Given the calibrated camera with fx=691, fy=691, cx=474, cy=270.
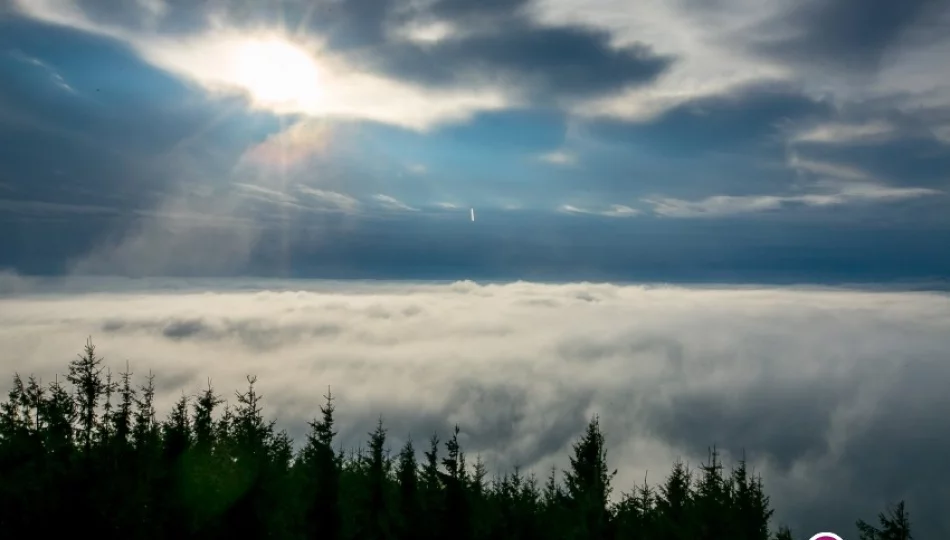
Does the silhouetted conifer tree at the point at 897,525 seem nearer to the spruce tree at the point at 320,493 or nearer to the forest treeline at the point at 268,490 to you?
the forest treeline at the point at 268,490

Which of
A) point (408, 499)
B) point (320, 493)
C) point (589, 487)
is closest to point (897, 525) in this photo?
point (589, 487)

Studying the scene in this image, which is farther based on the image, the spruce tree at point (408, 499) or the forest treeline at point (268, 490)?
the spruce tree at point (408, 499)

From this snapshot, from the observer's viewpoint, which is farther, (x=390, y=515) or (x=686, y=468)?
(x=686, y=468)

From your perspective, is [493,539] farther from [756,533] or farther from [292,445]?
[756,533]

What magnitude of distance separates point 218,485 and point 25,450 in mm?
19195

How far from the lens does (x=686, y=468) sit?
53.5m

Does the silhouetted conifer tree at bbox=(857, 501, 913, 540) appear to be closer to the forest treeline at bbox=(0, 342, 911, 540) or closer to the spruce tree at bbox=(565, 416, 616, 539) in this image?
the forest treeline at bbox=(0, 342, 911, 540)

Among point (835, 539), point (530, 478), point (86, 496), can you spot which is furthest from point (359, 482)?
point (835, 539)

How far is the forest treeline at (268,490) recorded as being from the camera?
3353 centimetres

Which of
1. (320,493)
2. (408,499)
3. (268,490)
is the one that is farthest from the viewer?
(408,499)

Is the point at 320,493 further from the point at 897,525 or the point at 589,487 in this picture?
the point at 897,525

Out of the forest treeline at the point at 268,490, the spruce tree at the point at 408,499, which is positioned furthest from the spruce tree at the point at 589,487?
the spruce tree at the point at 408,499

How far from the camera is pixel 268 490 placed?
109 feet

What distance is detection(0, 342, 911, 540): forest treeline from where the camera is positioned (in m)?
33.5
